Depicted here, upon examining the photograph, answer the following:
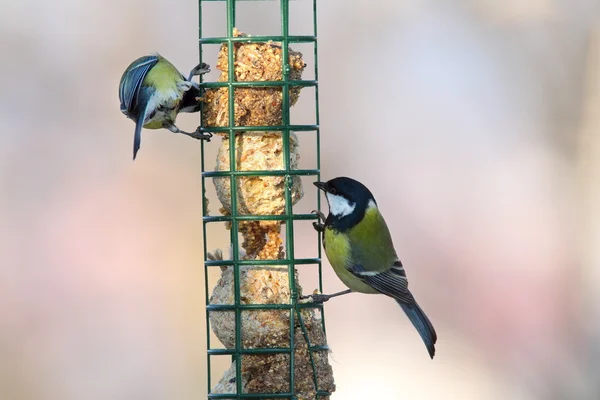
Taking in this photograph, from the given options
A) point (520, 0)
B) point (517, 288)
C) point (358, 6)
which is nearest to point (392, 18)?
point (358, 6)

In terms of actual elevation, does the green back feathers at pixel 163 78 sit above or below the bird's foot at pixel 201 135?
above

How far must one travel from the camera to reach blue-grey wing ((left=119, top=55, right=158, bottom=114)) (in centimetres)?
570

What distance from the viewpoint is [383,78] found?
8.53m

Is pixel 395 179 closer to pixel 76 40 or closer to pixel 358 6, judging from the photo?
pixel 358 6

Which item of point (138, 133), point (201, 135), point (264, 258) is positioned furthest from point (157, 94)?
point (264, 258)

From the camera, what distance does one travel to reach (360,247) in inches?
224

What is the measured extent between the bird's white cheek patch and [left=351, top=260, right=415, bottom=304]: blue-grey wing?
0.95 feet

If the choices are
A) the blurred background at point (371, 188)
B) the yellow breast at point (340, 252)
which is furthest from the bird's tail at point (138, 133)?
the blurred background at point (371, 188)

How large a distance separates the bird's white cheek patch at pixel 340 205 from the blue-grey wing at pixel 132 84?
1129 millimetres

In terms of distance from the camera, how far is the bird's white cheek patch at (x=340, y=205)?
18.3ft

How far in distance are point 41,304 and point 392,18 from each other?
339 centimetres

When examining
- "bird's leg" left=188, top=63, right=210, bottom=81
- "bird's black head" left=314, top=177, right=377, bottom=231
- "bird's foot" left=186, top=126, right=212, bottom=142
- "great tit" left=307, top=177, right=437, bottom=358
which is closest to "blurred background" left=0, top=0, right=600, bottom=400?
"great tit" left=307, top=177, right=437, bottom=358

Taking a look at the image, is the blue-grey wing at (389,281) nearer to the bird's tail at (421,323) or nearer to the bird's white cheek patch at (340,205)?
the bird's tail at (421,323)

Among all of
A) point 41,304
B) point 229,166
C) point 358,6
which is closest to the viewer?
point 229,166
